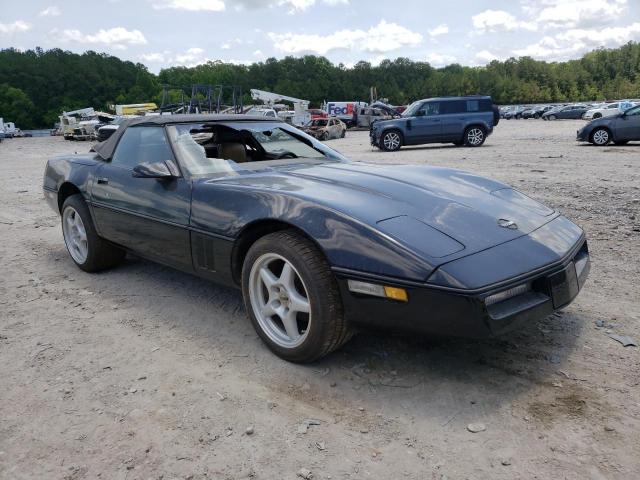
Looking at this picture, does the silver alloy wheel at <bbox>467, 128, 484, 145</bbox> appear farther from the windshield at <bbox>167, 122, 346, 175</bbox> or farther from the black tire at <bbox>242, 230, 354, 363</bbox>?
the black tire at <bbox>242, 230, 354, 363</bbox>

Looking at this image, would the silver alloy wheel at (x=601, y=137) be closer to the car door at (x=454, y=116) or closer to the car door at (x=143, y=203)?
the car door at (x=454, y=116)

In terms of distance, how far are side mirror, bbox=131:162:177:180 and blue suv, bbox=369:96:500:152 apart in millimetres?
13990

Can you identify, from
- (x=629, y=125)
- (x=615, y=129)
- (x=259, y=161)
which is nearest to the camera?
(x=259, y=161)

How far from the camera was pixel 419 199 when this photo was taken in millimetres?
2596

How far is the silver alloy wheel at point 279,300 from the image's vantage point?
8.14 feet

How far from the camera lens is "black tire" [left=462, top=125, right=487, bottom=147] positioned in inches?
648

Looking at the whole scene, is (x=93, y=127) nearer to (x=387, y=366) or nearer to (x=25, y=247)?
(x=25, y=247)

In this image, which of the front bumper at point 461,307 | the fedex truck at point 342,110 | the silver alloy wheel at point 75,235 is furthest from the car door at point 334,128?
the front bumper at point 461,307

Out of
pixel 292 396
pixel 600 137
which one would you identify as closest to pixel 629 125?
pixel 600 137

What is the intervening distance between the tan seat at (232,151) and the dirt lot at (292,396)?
3.29 ft

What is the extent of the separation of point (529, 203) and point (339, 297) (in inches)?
54.2

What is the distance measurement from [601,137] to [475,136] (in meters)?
3.71

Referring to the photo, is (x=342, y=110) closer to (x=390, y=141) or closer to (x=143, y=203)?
(x=390, y=141)

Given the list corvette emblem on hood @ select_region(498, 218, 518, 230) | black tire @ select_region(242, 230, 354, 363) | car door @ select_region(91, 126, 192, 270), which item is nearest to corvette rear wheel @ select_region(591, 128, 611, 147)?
corvette emblem on hood @ select_region(498, 218, 518, 230)
